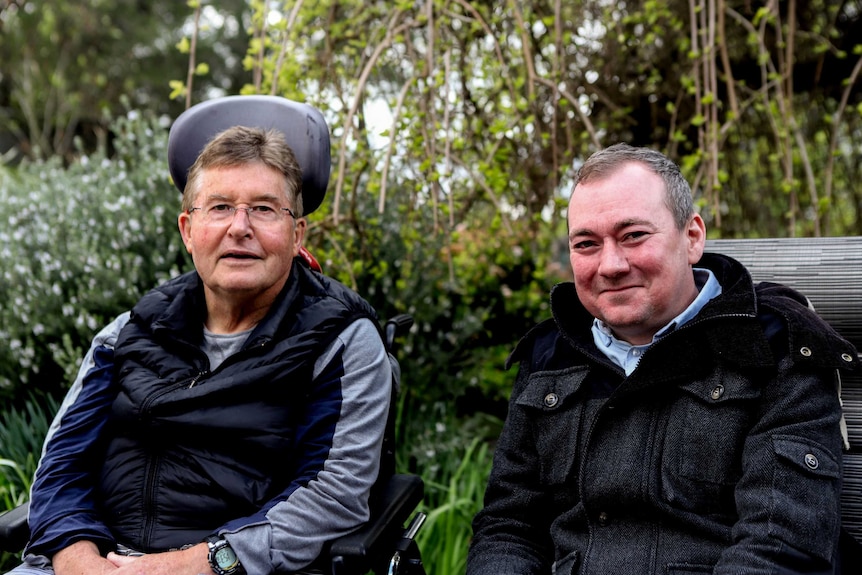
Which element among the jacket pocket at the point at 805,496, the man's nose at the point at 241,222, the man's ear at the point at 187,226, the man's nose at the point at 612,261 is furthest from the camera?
the man's ear at the point at 187,226

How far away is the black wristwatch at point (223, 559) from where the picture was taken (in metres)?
1.97

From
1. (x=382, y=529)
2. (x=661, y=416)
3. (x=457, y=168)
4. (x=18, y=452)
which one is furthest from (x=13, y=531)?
(x=457, y=168)

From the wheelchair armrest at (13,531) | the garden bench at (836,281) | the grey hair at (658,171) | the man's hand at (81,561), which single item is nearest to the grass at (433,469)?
the wheelchair armrest at (13,531)

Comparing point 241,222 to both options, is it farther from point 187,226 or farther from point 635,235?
point 635,235

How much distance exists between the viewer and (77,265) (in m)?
Result: 3.50

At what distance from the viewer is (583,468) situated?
197 cm

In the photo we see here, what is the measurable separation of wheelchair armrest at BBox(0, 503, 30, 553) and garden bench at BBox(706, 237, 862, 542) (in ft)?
6.36

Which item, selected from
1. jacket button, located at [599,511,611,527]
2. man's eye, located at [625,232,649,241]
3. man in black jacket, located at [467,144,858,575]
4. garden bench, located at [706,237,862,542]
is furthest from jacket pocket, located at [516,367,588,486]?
garden bench, located at [706,237,862,542]

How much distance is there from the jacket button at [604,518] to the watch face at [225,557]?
84 cm

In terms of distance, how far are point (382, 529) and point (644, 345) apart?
76 cm

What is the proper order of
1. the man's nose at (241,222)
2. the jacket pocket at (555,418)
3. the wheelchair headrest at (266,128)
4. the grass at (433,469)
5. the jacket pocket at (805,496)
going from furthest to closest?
1. the grass at (433,469)
2. the wheelchair headrest at (266,128)
3. the man's nose at (241,222)
4. the jacket pocket at (555,418)
5. the jacket pocket at (805,496)

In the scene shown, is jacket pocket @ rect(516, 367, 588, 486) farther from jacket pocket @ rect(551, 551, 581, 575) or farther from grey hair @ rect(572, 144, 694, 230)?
grey hair @ rect(572, 144, 694, 230)

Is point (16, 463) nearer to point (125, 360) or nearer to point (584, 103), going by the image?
point (125, 360)

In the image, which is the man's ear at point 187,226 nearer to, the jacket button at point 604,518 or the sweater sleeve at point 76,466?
the sweater sleeve at point 76,466
